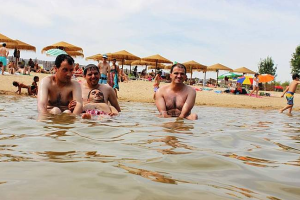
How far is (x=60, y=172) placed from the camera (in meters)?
1.63

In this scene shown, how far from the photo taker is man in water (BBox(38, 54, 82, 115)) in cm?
453

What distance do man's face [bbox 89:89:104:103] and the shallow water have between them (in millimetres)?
2035

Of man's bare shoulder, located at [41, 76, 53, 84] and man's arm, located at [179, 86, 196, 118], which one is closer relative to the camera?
man's bare shoulder, located at [41, 76, 53, 84]

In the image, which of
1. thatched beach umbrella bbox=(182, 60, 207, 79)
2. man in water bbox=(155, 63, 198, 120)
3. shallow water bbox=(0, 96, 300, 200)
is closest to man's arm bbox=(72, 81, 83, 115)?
shallow water bbox=(0, 96, 300, 200)

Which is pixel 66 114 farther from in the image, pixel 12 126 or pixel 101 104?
pixel 12 126

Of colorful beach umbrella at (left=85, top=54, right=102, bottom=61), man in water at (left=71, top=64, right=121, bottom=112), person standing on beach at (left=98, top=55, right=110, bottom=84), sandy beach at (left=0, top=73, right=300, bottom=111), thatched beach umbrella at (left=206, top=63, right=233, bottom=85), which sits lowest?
sandy beach at (left=0, top=73, right=300, bottom=111)

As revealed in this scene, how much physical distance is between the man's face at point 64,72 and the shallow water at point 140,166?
1.61 m

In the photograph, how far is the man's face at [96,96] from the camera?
202 inches

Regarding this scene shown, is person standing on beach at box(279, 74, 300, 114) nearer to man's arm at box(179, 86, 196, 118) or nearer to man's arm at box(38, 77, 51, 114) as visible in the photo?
man's arm at box(179, 86, 196, 118)

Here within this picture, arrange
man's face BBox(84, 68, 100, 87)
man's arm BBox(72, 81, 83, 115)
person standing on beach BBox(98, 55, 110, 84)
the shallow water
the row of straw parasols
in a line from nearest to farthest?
1. the shallow water
2. man's arm BBox(72, 81, 83, 115)
3. man's face BBox(84, 68, 100, 87)
4. person standing on beach BBox(98, 55, 110, 84)
5. the row of straw parasols

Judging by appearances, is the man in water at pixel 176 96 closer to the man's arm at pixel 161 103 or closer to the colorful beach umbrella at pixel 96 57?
the man's arm at pixel 161 103

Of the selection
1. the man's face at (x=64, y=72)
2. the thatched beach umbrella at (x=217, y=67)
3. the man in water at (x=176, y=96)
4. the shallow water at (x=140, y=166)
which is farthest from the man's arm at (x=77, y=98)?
the thatched beach umbrella at (x=217, y=67)

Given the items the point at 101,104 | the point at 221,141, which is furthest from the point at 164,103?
the point at 221,141

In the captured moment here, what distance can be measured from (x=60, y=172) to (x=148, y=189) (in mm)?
523
